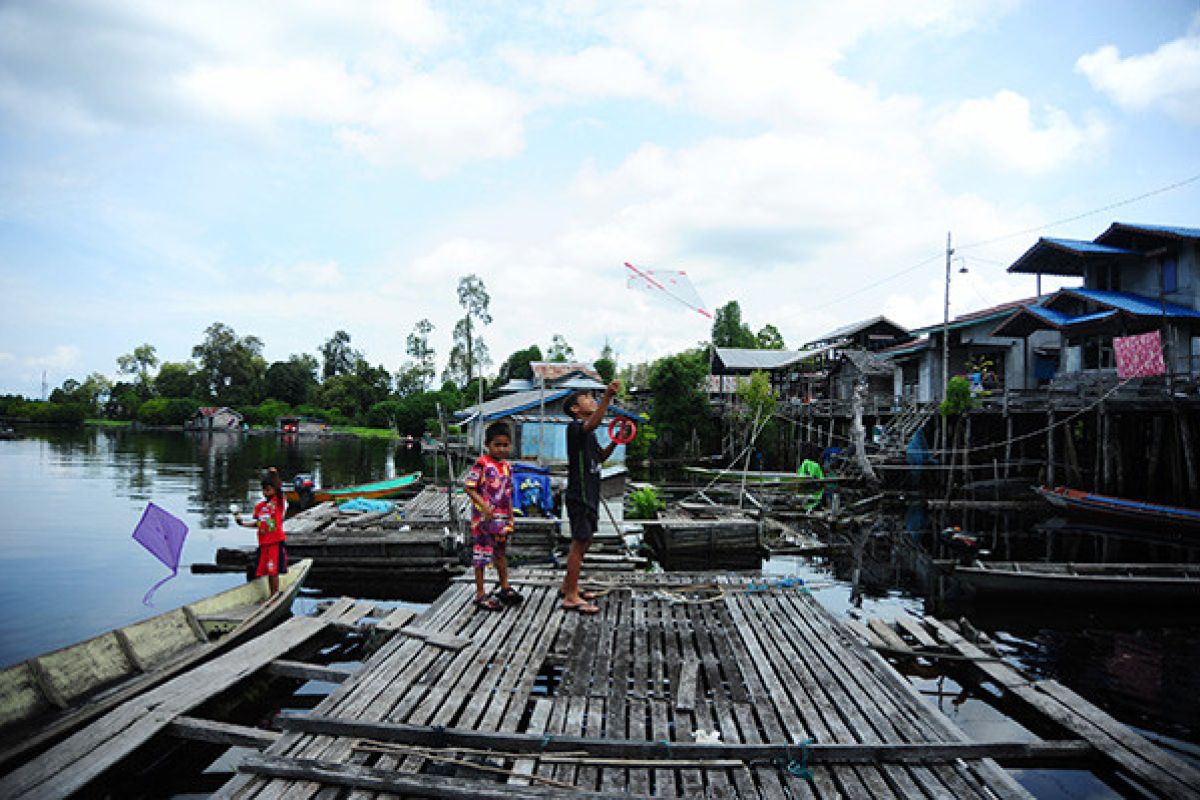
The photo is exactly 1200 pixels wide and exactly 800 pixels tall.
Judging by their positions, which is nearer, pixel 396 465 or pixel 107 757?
pixel 107 757

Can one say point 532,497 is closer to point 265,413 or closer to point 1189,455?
point 1189,455

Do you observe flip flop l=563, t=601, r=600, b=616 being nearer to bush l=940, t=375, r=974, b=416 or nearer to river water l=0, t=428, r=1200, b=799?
river water l=0, t=428, r=1200, b=799

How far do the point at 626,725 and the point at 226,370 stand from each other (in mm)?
93925

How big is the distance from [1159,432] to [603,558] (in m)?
21.0

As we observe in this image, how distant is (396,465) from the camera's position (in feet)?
131

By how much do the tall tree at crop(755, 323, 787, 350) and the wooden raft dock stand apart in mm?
62701

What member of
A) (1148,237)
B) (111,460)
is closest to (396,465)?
(111,460)

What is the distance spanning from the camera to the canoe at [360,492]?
2197 cm

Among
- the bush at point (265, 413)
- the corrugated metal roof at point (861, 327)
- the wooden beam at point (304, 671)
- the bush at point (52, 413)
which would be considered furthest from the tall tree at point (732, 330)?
the bush at point (52, 413)

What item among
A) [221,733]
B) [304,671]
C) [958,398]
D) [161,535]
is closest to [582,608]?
[304,671]

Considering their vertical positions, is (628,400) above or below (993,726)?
above

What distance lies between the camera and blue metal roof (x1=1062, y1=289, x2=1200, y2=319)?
2192cm

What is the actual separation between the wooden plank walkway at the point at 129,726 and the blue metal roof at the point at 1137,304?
26.1 m

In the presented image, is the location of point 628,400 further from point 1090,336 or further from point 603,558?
point 603,558
